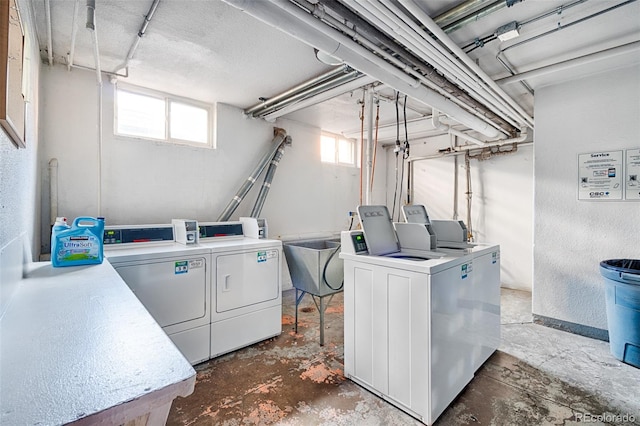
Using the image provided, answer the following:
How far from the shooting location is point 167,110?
3.32 m

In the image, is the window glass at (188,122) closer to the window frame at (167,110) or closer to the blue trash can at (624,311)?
the window frame at (167,110)

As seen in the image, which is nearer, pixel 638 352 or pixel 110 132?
pixel 638 352

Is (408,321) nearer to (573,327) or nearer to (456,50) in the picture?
(456,50)

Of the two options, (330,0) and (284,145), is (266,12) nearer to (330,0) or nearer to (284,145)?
(330,0)

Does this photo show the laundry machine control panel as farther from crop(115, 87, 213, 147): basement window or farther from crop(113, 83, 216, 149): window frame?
crop(115, 87, 213, 147): basement window

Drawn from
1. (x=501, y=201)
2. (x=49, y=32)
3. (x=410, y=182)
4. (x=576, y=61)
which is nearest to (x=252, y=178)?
(x=49, y=32)

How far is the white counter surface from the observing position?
0.54m

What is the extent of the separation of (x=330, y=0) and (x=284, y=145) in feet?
8.32

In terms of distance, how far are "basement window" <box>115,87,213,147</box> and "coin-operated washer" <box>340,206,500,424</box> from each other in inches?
96.1

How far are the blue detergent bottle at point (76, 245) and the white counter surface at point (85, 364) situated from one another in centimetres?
70

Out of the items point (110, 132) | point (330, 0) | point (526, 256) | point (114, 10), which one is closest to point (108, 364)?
point (330, 0)

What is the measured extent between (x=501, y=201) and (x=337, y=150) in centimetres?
283

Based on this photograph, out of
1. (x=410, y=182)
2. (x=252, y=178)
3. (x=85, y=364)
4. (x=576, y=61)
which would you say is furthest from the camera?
(x=410, y=182)

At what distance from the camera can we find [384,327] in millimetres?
1933
